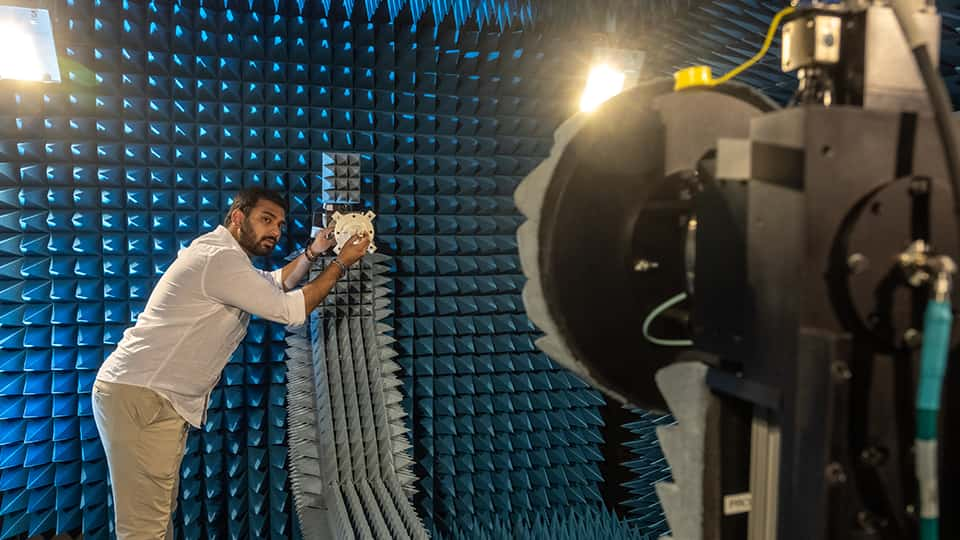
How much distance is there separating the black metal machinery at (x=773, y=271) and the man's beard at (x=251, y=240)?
169cm

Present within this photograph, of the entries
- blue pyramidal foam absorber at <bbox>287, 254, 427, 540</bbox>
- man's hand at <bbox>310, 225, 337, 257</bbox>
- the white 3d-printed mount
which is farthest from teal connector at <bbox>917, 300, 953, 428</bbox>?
man's hand at <bbox>310, 225, 337, 257</bbox>

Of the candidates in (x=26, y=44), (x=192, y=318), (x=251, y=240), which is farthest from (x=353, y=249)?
(x=26, y=44)

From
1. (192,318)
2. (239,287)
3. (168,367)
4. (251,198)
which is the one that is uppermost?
(251,198)

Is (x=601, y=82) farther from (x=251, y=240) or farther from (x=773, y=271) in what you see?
(x=773, y=271)

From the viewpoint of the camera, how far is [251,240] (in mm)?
2375

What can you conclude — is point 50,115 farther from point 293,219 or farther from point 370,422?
point 370,422

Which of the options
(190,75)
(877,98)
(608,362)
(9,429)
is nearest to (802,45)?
(877,98)

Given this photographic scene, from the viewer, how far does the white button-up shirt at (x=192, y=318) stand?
2.17 m

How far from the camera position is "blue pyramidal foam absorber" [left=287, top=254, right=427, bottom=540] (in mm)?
2303

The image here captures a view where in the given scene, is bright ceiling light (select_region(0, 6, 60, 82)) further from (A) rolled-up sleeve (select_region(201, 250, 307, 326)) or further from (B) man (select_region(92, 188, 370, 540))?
(A) rolled-up sleeve (select_region(201, 250, 307, 326))

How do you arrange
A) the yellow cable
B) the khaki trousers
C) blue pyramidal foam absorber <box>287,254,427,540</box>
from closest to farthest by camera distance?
the yellow cable
the khaki trousers
blue pyramidal foam absorber <box>287,254,427,540</box>

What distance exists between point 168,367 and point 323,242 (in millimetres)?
739

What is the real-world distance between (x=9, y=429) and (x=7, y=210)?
936mm

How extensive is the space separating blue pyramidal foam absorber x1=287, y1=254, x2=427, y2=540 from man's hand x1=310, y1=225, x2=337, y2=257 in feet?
0.35
